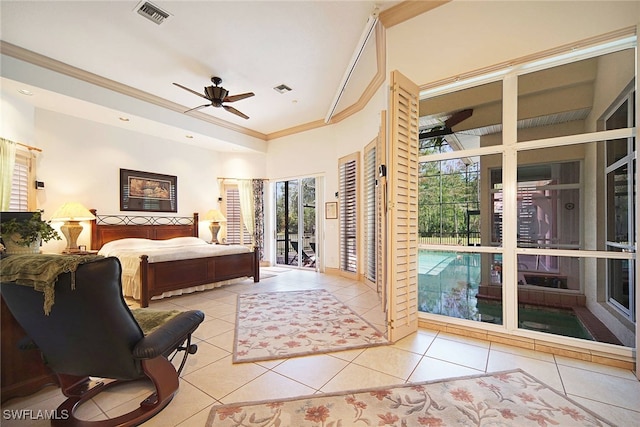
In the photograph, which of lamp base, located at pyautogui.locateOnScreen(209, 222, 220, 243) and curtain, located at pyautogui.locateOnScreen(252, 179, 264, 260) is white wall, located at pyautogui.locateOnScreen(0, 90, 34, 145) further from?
curtain, located at pyautogui.locateOnScreen(252, 179, 264, 260)

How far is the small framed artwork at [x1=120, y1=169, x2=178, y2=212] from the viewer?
17.5 ft

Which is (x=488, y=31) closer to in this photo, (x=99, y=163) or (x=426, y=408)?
(x=426, y=408)

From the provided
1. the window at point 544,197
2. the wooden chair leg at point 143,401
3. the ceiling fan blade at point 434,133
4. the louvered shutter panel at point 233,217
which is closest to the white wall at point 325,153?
the louvered shutter panel at point 233,217

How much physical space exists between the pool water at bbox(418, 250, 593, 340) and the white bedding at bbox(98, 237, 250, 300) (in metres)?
3.38

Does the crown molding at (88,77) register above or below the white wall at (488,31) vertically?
above

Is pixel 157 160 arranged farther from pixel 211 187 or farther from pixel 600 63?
pixel 600 63

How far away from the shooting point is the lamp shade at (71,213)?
4.23 meters

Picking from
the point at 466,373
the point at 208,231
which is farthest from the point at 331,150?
the point at 466,373

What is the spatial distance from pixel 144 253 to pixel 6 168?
205 cm

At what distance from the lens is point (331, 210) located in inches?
238

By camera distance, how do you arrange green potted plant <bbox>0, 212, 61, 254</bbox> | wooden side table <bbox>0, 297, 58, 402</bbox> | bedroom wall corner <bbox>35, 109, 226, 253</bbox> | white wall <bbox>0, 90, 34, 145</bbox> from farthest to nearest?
bedroom wall corner <bbox>35, 109, 226, 253</bbox> → white wall <bbox>0, 90, 34, 145</bbox> → green potted plant <bbox>0, 212, 61, 254</bbox> → wooden side table <bbox>0, 297, 58, 402</bbox>

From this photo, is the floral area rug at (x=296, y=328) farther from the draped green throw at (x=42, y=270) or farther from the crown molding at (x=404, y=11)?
the crown molding at (x=404, y=11)

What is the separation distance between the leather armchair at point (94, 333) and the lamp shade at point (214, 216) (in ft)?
16.3

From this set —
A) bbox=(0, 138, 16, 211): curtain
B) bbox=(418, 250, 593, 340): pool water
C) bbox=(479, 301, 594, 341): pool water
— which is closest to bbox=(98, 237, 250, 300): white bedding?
bbox=(0, 138, 16, 211): curtain
